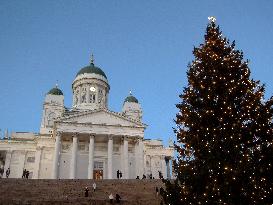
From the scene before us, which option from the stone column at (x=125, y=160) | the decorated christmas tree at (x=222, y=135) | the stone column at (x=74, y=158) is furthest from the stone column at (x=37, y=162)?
the decorated christmas tree at (x=222, y=135)

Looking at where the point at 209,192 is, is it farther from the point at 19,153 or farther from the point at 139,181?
the point at 19,153

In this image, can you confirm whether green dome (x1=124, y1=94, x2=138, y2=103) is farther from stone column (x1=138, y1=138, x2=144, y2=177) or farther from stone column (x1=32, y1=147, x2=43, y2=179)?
stone column (x1=32, y1=147, x2=43, y2=179)

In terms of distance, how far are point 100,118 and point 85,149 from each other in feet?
13.9

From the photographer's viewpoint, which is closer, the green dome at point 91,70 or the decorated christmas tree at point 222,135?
the decorated christmas tree at point 222,135

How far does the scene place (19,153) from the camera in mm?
52125

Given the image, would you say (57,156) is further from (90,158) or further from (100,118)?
(100,118)

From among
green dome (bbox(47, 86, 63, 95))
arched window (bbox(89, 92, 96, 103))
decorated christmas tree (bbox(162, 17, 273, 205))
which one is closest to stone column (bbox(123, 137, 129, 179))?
arched window (bbox(89, 92, 96, 103))

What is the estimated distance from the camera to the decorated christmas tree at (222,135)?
45.6 feet

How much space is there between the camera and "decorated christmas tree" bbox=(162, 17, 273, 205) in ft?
45.6

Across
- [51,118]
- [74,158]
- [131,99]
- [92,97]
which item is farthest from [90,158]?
[131,99]

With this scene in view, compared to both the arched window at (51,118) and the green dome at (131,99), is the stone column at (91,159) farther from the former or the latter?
the green dome at (131,99)

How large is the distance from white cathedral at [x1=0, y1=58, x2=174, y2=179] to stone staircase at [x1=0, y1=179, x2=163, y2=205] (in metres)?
14.2

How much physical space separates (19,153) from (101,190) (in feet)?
85.8

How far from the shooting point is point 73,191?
1118 inches
